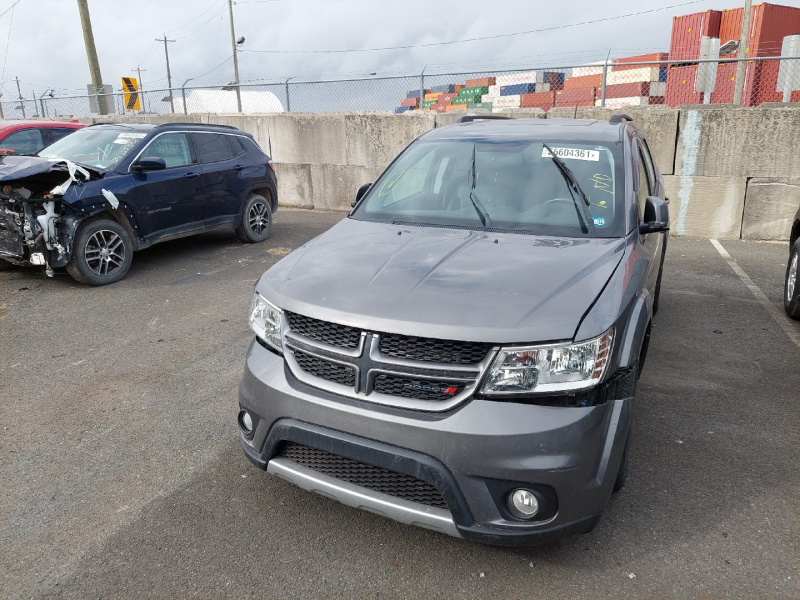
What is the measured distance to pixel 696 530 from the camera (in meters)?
2.84

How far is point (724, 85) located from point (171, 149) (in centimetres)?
1692

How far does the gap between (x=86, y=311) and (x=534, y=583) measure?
524 cm

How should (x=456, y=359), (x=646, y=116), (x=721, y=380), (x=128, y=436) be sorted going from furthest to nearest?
(x=646, y=116) → (x=721, y=380) → (x=128, y=436) → (x=456, y=359)

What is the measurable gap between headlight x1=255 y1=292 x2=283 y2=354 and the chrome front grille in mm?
199

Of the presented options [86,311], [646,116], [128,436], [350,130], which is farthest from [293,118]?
[128,436]

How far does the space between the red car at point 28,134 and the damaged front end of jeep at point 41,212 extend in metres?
3.78

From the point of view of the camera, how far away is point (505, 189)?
3.67 m

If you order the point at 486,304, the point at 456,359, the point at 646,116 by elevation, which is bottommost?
the point at 456,359

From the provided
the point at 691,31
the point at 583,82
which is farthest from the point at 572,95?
the point at 691,31

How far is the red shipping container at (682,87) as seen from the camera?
18938mm

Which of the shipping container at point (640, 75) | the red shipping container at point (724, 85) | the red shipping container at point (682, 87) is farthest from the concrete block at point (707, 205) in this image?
the red shipping container at point (682, 87)

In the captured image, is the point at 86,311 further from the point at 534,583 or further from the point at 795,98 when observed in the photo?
the point at 795,98

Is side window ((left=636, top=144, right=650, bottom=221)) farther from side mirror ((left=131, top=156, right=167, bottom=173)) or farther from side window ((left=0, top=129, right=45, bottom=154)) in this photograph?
side window ((left=0, top=129, right=45, bottom=154))

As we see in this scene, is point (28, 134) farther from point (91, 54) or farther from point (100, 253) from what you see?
point (91, 54)
